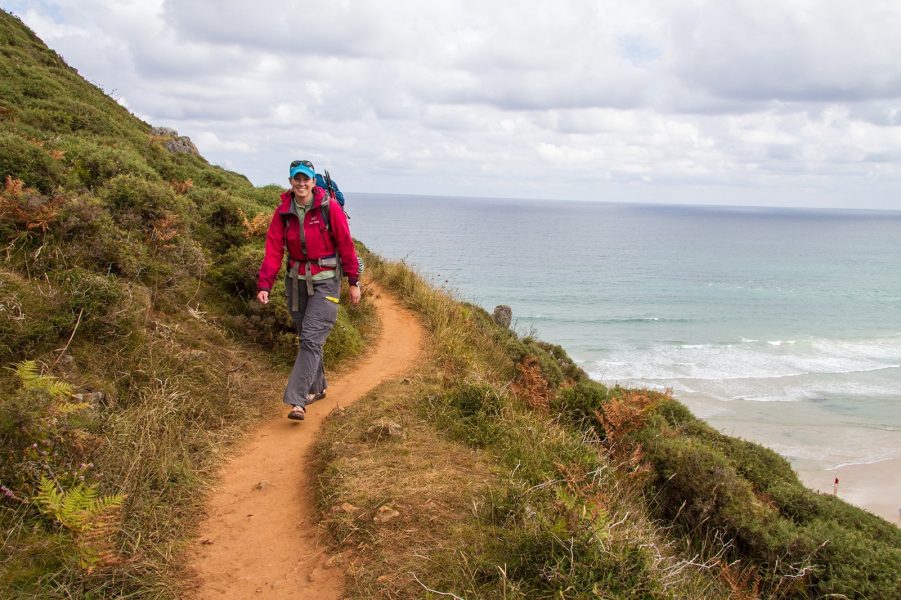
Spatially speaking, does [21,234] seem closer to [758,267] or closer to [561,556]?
[561,556]

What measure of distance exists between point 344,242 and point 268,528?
2724 mm

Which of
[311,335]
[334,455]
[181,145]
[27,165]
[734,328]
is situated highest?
[181,145]

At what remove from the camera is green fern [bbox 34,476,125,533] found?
339 centimetres

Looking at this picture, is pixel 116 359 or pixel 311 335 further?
pixel 311 335

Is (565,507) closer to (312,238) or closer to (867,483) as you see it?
(312,238)

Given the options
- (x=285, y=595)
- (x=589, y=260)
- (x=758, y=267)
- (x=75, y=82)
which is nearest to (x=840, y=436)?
(x=285, y=595)

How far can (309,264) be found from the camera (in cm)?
582

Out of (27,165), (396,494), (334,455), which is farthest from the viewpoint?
(27,165)

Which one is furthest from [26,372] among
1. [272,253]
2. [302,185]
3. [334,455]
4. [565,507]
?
[565,507]

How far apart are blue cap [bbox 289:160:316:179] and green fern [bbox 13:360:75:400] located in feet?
8.32

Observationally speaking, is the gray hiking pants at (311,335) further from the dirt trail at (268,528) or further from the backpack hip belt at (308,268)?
the dirt trail at (268,528)

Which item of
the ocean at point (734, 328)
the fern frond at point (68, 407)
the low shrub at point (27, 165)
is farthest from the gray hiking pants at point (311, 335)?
the ocean at point (734, 328)

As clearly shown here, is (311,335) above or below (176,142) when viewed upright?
below

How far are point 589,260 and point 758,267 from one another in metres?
20.6
